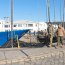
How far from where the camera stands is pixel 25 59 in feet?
31.7

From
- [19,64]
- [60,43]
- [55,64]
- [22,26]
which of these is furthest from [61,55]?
[22,26]

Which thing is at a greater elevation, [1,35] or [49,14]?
[49,14]

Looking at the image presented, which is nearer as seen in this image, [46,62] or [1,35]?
[46,62]

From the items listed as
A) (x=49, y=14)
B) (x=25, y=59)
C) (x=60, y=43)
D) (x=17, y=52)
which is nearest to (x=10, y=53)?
(x=17, y=52)

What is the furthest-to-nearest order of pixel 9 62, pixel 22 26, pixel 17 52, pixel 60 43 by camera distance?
1. pixel 22 26
2. pixel 60 43
3. pixel 17 52
4. pixel 9 62

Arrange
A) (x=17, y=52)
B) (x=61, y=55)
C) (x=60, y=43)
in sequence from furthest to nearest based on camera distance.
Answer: (x=60, y=43) < (x=17, y=52) < (x=61, y=55)

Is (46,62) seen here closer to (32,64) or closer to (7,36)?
(32,64)

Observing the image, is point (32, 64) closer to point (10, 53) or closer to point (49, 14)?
point (10, 53)

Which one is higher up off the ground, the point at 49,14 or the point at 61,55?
the point at 49,14

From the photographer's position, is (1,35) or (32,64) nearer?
(32,64)

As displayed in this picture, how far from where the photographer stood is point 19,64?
30.8 feet

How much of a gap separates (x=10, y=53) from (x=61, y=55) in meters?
1.93

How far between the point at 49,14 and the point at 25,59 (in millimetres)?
13351

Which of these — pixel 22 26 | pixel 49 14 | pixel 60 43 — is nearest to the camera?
pixel 60 43
